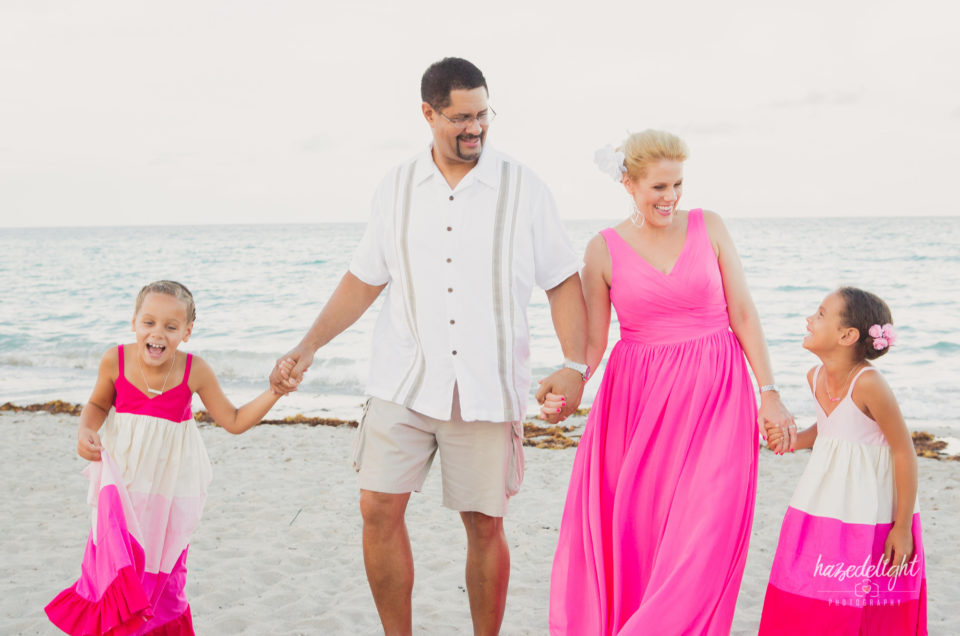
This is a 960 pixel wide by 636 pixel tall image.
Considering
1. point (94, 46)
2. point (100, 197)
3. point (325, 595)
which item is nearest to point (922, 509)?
point (325, 595)

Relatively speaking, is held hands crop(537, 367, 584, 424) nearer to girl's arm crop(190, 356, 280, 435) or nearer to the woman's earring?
the woman's earring

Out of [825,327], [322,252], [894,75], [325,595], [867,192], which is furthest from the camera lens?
[322,252]

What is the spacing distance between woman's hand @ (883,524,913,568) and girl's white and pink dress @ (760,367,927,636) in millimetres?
22

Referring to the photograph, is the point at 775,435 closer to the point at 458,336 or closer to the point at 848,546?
the point at 848,546

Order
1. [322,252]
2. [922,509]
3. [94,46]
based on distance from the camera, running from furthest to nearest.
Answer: [322,252] < [94,46] < [922,509]

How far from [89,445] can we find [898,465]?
278 cm

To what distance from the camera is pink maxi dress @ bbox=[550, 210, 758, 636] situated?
3.12 meters

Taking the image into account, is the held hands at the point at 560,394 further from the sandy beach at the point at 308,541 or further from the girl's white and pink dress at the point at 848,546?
the sandy beach at the point at 308,541

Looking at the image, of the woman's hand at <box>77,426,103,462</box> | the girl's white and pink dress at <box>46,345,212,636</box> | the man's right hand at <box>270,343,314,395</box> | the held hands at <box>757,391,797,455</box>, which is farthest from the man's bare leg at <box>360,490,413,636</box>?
the held hands at <box>757,391,797,455</box>

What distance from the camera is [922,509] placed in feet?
20.1

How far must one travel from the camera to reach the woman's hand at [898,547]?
2.99 m

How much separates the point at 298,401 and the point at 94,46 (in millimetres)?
18365

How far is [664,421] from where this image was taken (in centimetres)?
328

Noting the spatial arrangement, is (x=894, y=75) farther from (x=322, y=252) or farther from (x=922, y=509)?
(x=922, y=509)
